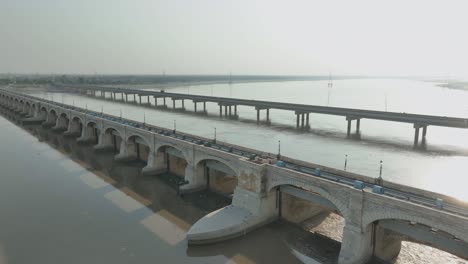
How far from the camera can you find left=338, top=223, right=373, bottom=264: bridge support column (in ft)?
82.2

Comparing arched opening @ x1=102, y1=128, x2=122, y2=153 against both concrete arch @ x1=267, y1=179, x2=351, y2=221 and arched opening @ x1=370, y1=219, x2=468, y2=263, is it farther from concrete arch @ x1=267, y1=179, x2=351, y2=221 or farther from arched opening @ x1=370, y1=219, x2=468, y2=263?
arched opening @ x1=370, y1=219, x2=468, y2=263

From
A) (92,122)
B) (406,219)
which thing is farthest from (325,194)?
(92,122)

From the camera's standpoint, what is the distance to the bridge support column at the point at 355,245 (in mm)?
25062

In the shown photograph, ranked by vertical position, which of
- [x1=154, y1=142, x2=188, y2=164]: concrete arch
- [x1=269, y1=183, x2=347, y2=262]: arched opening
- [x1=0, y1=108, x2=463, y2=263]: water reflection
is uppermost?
[x1=154, y1=142, x2=188, y2=164]: concrete arch

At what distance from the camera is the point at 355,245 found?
25.2 meters

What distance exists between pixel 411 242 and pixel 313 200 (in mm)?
9079

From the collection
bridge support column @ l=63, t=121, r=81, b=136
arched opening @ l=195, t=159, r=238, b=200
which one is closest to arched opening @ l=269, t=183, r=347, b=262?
arched opening @ l=195, t=159, r=238, b=200

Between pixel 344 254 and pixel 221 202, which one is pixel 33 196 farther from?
pixel 344 254

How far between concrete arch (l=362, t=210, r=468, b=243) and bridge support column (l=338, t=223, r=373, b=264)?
0.86 m

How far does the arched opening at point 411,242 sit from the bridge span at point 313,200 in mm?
66

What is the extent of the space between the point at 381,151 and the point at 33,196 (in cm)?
5935

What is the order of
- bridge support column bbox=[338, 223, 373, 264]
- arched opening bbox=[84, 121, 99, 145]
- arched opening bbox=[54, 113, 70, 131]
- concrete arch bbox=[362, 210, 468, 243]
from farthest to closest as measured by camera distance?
arched opening bbox=[54, 113, 70, 131], arched opening bbox=[84, 121, 99, 145], bridge support column bbox=[338, 223, 373, 264], concrete arch bbox=[362, 210, 468, 243]

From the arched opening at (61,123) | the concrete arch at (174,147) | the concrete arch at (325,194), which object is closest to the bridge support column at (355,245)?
the concrete arch at (325,194)

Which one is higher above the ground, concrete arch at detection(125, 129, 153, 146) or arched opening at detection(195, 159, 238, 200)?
concrete arch at detection(125, 129, 153, 146)
